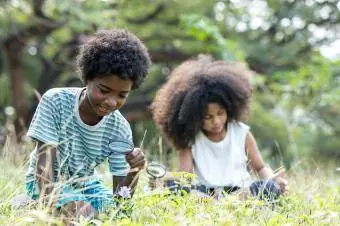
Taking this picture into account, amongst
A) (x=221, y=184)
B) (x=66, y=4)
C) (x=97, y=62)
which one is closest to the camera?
(x=97, y=62)

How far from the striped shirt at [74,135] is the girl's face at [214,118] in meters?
0.92

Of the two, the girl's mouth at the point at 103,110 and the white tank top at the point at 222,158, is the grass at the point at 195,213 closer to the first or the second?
the girl's mouth at the point at 103,110

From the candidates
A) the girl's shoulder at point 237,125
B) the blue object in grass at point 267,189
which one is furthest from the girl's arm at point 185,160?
the blue object in grass at point 267,189

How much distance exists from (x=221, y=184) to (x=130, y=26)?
8.00 metres

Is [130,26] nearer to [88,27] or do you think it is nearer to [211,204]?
[88,27]

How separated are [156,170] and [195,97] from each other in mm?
973

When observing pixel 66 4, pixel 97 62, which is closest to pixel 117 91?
pixel 97 62

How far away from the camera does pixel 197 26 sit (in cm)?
853

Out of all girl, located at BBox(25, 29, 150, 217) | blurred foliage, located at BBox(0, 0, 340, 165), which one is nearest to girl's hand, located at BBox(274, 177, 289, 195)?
girl, located at BBox(25, 29, 150, 217)

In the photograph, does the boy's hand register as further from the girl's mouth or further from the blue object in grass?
the blue object in grass

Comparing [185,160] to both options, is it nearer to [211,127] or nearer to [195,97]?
[211,127]

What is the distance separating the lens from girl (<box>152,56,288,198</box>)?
432cm

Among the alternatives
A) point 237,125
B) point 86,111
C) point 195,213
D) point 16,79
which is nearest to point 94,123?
point 86,111

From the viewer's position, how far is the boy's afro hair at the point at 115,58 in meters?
3.22
